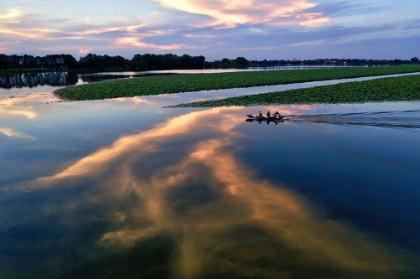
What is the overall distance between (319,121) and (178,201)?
41.8ft

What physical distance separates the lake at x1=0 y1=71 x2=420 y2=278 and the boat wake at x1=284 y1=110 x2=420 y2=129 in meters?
0.26

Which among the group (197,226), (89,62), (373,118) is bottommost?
(197,226)

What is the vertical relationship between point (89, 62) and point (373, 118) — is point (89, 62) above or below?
above

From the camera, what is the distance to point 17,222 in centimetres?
856

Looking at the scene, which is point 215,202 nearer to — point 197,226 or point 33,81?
point 197,226

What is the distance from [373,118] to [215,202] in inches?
568

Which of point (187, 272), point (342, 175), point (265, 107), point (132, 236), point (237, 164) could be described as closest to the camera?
point (187, 272)

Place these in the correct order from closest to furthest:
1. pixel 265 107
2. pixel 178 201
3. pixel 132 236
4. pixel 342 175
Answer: pixel 132 236 < pixel 178 201 < pixel 342 175 < pixel 265 107

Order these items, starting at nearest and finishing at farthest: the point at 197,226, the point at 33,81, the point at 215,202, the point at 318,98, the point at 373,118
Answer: the point at 197,226 → the point at 215,202 → the point at 373,118 → the point at 318,98 → the point at 33,81

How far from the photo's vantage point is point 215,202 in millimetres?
9250

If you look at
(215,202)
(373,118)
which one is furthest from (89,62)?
(215,202)

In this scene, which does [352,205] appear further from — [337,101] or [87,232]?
[337,101]

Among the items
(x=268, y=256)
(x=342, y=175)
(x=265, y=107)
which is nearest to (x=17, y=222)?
(x=268, y=256)

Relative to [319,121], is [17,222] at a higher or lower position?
lower
